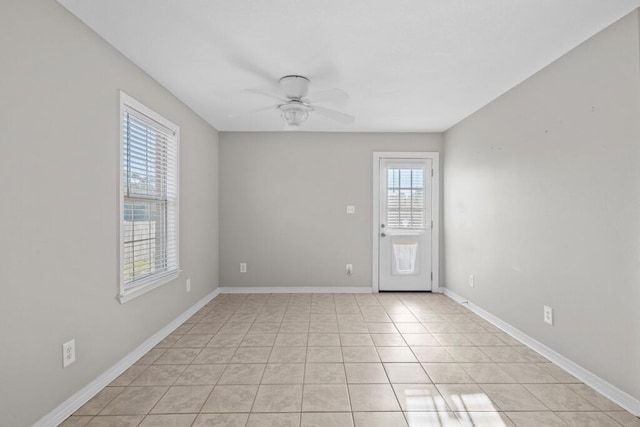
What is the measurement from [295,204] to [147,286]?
237 cm

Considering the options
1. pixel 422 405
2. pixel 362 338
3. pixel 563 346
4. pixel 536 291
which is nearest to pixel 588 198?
pixel 536 291

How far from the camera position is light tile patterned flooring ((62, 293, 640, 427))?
1.87m

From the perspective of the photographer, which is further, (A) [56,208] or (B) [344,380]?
(B) [344,380]

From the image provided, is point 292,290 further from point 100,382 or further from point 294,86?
point 294,86

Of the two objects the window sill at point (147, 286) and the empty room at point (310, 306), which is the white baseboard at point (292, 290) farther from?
the window sill at point (147, 286)

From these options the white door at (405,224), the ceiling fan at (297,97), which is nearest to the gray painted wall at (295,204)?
the white door at (405,224)

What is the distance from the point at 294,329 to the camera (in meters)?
3.26

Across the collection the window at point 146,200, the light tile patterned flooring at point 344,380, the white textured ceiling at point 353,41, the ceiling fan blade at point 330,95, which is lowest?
the light tile patterned flooring at point 344,380

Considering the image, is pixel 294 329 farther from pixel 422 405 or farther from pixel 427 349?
pixel 422 405

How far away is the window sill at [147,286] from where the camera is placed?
2.43 meters

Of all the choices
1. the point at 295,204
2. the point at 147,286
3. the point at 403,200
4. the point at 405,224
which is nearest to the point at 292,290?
the point at 295,204

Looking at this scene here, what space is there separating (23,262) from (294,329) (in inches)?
87.5

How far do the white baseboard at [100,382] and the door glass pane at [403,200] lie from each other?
305cm

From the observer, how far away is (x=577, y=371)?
7.55 feet
